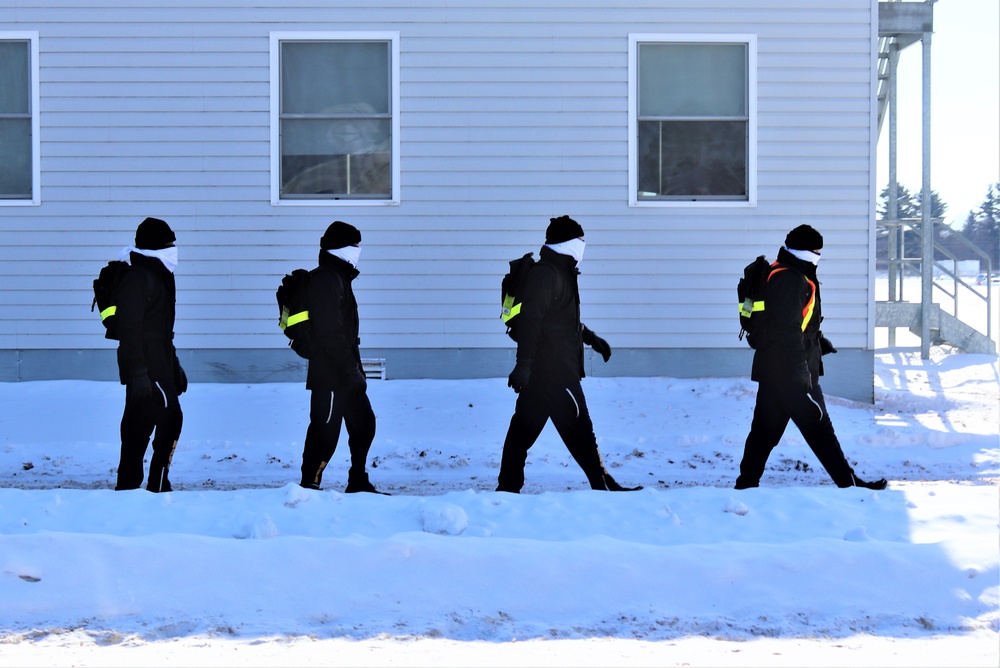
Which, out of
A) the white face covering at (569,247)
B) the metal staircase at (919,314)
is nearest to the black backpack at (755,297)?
the white face covering at (569,247)

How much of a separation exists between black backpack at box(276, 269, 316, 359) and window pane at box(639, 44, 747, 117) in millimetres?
5871

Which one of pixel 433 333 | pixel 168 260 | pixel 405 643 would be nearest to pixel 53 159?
pixel 433 333

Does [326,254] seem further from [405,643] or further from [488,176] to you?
[488,176]

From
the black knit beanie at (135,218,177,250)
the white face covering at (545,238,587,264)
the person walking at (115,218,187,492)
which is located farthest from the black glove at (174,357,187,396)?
the white face covering at (545,238,587,264)

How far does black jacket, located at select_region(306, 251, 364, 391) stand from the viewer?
725cm

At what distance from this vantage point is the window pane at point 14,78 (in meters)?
12.0

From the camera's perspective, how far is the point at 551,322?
7.29 meters

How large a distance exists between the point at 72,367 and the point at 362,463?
575 cm

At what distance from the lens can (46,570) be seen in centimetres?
526

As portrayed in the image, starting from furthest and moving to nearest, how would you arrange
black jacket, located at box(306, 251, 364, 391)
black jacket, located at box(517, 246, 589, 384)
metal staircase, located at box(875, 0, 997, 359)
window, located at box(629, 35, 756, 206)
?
metal staircase, located at box(875, 0, 997, 359)
window, located at box(629, 35, 756, 206)
black jacket, located at box(306, 251, 364, 391)
black jacket, located at box(517, 246, 589, 384)

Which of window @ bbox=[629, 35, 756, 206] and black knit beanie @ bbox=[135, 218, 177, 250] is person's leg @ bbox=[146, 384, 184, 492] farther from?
window @ bbox=[629, 35, 756, 206]

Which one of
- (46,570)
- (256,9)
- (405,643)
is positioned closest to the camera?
(405,643)

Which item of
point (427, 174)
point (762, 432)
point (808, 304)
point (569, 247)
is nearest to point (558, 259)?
point (569, 247)

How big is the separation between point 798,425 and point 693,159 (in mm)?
5334
